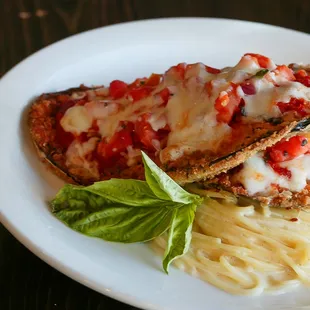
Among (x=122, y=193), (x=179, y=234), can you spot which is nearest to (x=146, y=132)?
(x=122, y=193)

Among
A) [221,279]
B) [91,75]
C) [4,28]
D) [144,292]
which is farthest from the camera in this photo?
[4,28]

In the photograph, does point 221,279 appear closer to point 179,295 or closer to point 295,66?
point 179,295

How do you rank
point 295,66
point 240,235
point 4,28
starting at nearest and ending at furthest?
point 240,235 → point 295,66 → point 4,28

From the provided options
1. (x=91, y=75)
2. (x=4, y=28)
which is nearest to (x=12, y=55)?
(x=4, y=28)

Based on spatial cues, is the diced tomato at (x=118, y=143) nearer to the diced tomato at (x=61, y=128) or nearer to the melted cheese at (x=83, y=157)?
the melted cheese at (x=83, y=157)

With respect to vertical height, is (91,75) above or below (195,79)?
below

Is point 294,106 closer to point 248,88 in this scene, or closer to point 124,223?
point 248,88

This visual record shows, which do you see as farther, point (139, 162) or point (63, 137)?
point (63, 137)

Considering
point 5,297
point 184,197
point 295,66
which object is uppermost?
point 295,66
